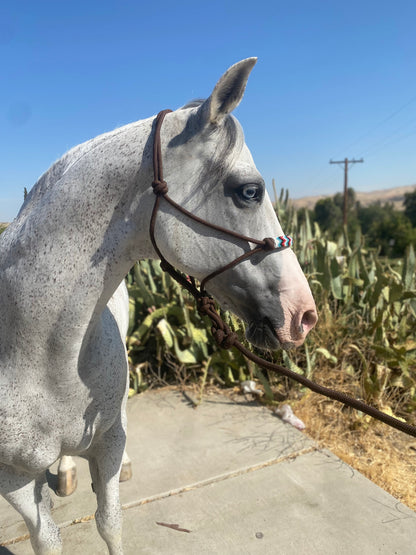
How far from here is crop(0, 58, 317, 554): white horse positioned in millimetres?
1073

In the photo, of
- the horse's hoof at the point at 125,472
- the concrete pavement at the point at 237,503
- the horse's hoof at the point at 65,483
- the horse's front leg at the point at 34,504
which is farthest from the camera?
the horse's hoof at the point at 125,472

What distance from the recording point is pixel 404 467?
2691 millimetres

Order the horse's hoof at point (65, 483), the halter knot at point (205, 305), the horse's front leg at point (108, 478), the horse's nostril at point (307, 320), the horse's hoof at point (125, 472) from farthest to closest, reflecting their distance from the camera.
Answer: the horse's hoof at point (125, 472) < the horse's hoof at point (65, 483) < the horse's front leg at point (108, 478) < the halter knot at point (205, 305) < the horse's nostril at point (307, 320)

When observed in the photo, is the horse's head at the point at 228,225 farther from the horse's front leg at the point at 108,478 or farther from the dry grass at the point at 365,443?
the dry grass at the point at 365,443

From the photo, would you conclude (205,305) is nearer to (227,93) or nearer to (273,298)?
(273,298)

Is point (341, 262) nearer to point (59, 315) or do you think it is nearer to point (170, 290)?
point (170, 290)

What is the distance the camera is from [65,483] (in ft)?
7.70

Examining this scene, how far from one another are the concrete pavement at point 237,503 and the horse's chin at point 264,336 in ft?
4.52

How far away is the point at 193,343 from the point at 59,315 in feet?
8.96

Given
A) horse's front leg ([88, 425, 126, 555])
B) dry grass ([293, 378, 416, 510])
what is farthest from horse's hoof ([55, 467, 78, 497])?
dry grass ([293, 378, 416, 510])

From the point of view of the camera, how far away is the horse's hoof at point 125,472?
2.47m

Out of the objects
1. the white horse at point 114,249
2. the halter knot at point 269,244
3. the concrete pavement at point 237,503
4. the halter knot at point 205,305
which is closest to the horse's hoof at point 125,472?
the concrete pavement at point 237,503

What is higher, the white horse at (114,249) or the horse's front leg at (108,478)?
the white horse at (114,249)

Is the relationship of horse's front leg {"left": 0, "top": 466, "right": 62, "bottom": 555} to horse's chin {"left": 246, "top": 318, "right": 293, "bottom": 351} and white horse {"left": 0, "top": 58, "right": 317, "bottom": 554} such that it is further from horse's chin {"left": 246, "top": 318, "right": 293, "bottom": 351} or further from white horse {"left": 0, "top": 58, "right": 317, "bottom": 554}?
horse's chin {"left": 246, "top": 318, "right": 293, "bottom": 351}
